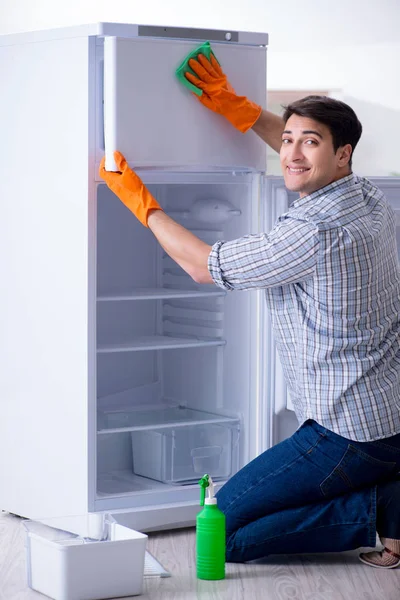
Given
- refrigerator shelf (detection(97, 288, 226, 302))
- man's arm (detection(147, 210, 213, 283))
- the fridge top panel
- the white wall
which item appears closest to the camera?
man's arm (detection(147, 210, 213, 283))

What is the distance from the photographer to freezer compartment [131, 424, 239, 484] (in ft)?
12.3

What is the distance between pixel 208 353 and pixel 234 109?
3.16ft

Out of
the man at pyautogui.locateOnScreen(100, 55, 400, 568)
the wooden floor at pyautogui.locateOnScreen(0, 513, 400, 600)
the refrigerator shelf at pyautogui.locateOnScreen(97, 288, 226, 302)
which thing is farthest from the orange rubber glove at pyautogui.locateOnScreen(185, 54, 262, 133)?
the wooden floor at pyautogui.locateOnScreen(0, 513, 400, 600)

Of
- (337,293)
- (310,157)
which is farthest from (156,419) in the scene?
(310,157)

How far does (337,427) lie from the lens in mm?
3053

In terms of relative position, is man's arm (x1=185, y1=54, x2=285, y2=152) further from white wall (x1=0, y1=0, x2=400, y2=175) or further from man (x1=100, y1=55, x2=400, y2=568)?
white wall (x1=0, y1=0, x2=400, y2=175)

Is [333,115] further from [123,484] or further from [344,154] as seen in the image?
[123,484]

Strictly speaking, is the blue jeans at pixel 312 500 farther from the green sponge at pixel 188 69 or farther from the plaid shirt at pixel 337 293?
the green sponge at pixel 188 69

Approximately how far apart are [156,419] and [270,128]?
1.11m

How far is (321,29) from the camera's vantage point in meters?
5.69

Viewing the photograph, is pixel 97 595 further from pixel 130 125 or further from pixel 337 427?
pixel 130 125

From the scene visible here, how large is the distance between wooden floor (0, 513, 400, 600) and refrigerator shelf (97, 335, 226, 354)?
64cm

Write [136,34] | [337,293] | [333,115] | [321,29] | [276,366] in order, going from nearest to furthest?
[337,293]
[333,115]
[136,34]
[276,366]
[321,29]

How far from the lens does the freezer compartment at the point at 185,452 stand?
3756 mm
